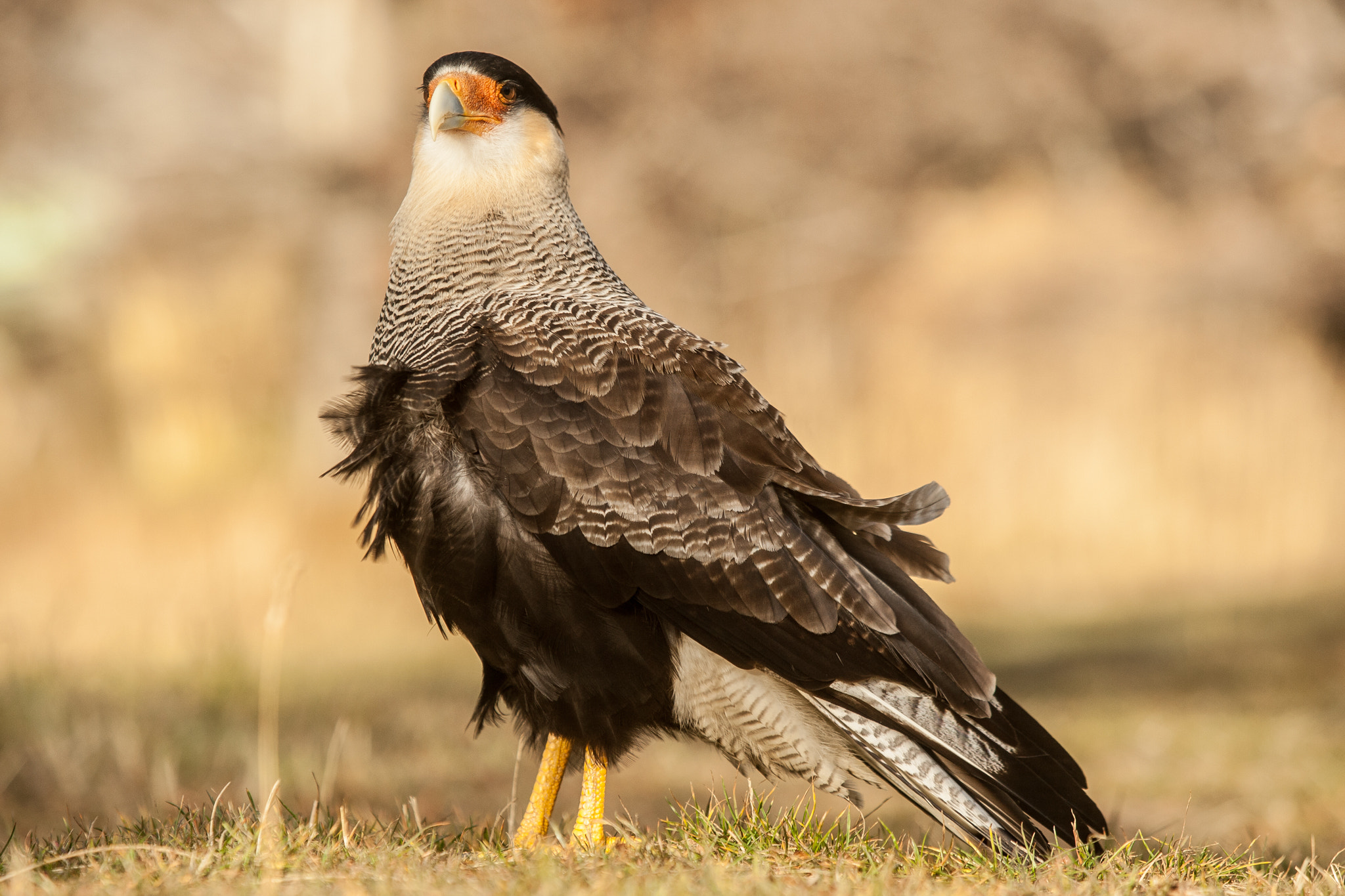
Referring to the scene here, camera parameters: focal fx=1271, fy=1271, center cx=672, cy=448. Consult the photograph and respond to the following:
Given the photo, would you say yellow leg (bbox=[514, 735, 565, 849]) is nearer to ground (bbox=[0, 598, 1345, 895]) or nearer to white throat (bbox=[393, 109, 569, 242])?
ground (bbox=[0, 598, 1345, 895])

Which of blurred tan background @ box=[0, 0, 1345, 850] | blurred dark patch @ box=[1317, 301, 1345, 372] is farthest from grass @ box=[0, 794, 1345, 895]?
blurred dark patch @ box=[1317, 301, 1345, 372]

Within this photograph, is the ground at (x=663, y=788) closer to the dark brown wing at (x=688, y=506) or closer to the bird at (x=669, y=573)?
the bird at (x=669, y=573)

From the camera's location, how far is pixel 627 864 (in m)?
2.48

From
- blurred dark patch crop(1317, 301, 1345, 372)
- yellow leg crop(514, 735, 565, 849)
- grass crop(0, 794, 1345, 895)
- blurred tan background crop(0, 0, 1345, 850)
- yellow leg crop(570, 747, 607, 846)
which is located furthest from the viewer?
blurred dark patch crop(1317, 301, 1345, 372)

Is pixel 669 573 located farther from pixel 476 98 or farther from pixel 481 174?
pixel 476 98

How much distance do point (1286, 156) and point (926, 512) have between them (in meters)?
11.4

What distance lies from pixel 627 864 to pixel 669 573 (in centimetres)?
69

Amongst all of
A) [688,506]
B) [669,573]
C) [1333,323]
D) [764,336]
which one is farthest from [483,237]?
[1333,323]

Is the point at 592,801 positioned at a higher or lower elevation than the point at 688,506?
lower

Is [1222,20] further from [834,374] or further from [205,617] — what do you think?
[205,617]

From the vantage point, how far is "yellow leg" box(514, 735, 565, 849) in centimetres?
324

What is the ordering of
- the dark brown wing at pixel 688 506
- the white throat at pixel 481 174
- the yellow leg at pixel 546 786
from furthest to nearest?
the white throat at pixel 481 174 → the yellow leg at pixel 546 786 → the dark brown wing at pixel 688 506

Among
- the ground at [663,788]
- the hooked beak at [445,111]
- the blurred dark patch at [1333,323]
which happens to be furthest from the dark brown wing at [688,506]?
the blurred dark patch at [1333,323]

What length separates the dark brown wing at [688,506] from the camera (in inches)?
114
